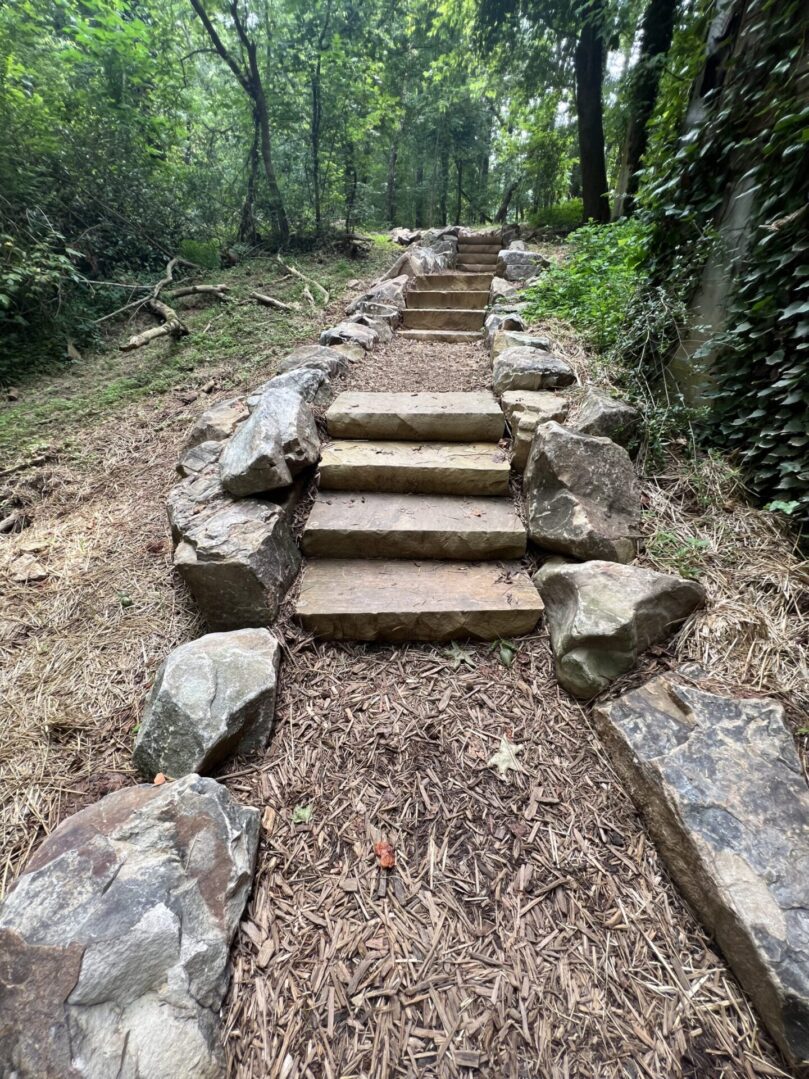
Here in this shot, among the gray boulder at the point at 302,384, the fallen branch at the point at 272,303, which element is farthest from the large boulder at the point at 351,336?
the fallen branch at the point at 272,303

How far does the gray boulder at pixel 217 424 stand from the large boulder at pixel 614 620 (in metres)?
2.02

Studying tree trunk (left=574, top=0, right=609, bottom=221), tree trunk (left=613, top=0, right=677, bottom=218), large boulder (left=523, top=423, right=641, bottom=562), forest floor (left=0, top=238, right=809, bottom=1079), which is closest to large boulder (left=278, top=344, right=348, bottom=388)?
forest floor (left=0, top=238, right=809, bottom=1079)

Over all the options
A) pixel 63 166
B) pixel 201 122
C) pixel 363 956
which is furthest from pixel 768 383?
pixel 201 122

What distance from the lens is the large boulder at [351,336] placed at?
3645 mm

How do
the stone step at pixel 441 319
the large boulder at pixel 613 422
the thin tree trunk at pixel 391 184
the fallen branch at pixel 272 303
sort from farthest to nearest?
the thin tree trunk at pixel 391 184
the fallen branch at pixel 272 303
the stone step at pixel 441 319
the large boulder at pixel 613 422

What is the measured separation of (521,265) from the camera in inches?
213

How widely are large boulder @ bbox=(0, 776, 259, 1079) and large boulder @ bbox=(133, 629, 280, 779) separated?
0.39 ft

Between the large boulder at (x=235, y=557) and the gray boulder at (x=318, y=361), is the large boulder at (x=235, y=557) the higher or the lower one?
the lower one

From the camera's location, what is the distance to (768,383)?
178cm

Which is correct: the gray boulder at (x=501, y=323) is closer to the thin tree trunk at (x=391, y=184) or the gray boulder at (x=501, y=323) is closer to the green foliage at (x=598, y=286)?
the green foliage at (x=598, y=286)

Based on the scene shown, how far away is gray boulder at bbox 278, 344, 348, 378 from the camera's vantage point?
9.90ft

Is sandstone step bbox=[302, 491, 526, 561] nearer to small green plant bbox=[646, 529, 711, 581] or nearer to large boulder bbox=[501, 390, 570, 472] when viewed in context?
large boulder bbox=[501, 390, 570, 472]

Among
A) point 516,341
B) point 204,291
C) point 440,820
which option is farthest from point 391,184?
point 440,820

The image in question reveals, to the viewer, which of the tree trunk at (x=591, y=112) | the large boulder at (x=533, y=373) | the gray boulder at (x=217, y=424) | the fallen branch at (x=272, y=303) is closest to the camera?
the gray boulder at (x=217, y=424)
